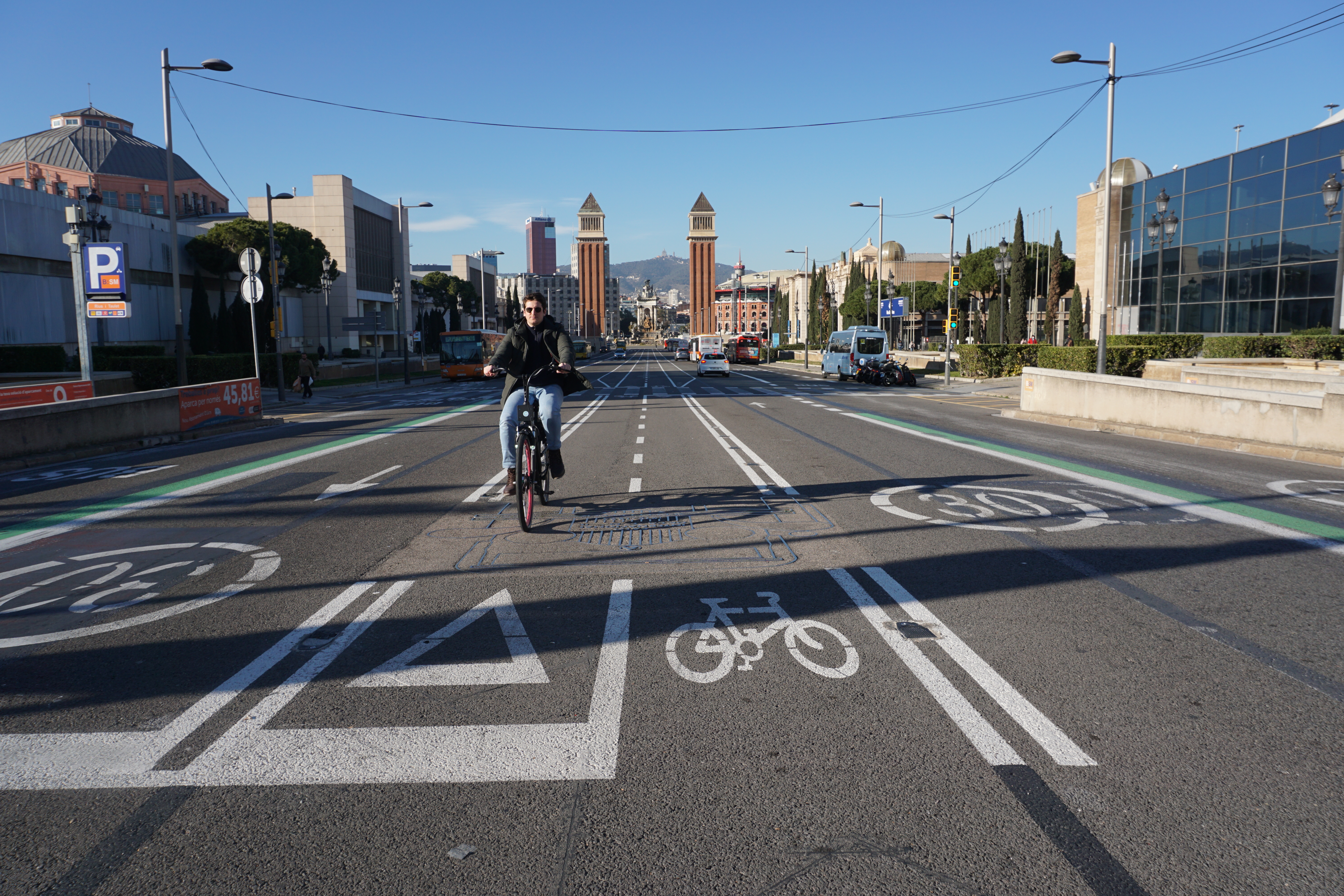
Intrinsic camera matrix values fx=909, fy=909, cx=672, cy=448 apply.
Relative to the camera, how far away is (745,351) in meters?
89.7

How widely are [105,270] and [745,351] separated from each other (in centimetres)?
7292

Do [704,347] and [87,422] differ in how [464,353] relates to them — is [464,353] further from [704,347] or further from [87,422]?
[87,422]

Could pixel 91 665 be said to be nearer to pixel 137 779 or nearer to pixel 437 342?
pixel 137 779

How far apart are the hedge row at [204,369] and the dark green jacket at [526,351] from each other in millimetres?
19497

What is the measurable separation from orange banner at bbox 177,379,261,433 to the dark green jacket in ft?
40.0

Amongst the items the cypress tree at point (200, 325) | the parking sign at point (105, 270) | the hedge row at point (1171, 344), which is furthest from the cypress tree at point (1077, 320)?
the parking sign at point (105, 270)

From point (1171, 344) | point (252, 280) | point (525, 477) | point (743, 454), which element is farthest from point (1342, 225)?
point (252, 280)

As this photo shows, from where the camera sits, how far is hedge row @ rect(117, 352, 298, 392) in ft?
99.8

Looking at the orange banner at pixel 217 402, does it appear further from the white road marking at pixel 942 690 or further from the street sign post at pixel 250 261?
the white road marking at pixel 942 690

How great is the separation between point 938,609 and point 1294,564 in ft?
10.1

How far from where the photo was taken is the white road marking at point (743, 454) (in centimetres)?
1107

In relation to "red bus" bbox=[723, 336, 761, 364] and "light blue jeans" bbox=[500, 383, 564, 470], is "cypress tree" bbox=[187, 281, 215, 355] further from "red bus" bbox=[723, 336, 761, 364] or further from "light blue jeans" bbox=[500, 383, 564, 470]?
"light blue jeans" bbox=[500, 383, 564, 470]

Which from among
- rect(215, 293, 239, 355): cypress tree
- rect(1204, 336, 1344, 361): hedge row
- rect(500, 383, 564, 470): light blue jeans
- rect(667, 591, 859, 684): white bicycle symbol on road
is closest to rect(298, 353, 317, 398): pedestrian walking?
rect(215, 293, 239, 355): cypress tree

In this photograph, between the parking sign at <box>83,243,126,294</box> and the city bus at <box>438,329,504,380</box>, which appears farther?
the city bus at <box>438,329,504,380</box>
